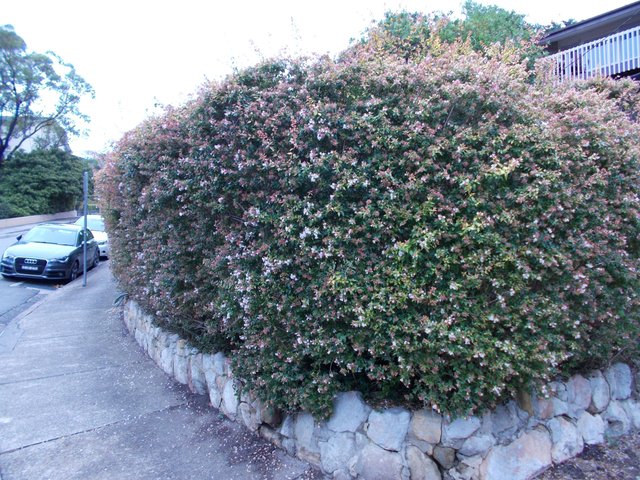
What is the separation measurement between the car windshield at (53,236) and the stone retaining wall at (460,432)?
37.1 ft

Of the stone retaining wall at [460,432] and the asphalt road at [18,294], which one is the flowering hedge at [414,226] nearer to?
the stone retaining wall at [460,432]

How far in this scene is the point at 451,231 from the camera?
336 cm

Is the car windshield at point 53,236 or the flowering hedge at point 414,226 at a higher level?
the flowering hedge at point 414,226

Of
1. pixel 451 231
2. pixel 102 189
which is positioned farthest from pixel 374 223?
pixel 102 189

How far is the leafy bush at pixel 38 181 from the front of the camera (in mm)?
37062

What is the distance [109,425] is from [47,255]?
9.54 meters

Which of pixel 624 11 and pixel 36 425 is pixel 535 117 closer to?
pixel 36 425

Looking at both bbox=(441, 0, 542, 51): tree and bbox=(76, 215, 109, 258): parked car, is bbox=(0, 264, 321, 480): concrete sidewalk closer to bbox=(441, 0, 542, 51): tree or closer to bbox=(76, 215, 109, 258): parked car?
bbox=(441, 0, 542, 51): tree

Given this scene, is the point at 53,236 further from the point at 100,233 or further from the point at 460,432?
the point at 460,432

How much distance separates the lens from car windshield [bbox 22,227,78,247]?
546 inches

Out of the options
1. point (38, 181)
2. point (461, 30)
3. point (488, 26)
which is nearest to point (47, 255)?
point (461, 30)

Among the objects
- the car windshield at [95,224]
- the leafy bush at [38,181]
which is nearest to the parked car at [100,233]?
the car windshield at [95,224]

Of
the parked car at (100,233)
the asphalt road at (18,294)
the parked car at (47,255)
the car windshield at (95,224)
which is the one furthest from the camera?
the car windshield at (95,224)

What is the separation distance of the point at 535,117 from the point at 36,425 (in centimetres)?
511
